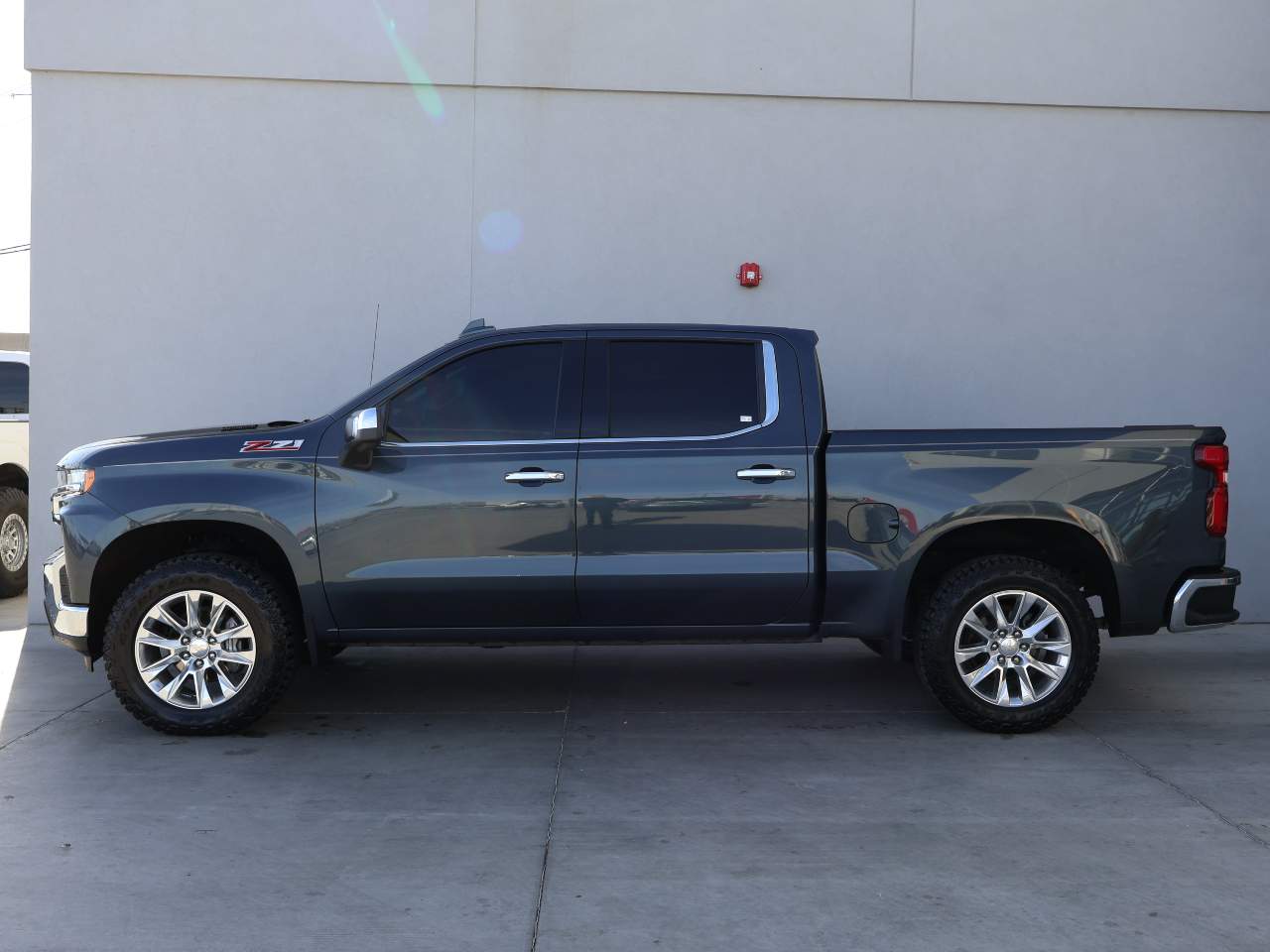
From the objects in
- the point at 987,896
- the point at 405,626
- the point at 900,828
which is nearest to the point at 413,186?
the point at 405,626

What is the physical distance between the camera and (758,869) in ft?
13.3

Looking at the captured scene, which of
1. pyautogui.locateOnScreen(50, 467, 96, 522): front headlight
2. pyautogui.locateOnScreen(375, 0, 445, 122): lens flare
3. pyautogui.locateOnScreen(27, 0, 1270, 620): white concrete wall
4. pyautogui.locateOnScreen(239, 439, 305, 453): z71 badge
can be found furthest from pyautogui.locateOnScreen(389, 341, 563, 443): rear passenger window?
pyautogui.locateOnScreen(375, 0, 445, 122): lens flare

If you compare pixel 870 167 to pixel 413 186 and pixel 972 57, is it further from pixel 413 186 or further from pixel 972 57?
pixel 413 186

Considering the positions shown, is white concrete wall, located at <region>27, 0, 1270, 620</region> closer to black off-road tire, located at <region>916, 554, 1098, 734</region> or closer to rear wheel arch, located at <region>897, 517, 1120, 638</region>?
rear wheel arch, located at <region>897, 517, 1120, 638</region>

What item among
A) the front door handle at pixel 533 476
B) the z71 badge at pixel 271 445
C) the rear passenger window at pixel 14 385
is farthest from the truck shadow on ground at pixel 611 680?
the rear passenger window at pixel 14 385

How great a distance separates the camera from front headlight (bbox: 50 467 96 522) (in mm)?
5734

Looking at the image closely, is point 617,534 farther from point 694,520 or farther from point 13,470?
point 13,470

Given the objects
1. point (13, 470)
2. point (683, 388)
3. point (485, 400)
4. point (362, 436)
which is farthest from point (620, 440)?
point (13, 470)

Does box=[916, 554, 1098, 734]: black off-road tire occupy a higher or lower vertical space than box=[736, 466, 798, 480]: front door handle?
lower

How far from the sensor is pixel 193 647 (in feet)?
18.6

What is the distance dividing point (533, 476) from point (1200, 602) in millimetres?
3213

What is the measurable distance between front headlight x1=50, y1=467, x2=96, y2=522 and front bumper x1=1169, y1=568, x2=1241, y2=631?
517 cm

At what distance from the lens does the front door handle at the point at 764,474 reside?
18.6 feet

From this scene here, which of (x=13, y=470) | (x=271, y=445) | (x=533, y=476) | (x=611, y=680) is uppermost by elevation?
(x=271, y=445)
